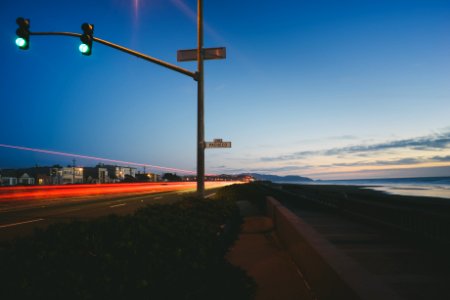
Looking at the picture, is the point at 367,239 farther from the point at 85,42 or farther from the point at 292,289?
the point at 85,42

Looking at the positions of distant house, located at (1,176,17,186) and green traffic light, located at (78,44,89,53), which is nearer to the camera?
green traffic light, located at (78,44,89,53)

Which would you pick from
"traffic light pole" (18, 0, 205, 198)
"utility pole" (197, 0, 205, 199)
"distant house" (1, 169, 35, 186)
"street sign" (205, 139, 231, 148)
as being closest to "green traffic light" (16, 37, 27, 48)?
"traffic light pole" (18, 0, 205, 198)

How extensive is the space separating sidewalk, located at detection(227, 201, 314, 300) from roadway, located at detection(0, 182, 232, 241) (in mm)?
4442

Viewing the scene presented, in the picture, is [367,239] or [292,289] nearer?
[292,289]

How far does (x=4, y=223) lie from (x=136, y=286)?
1115 centimetres

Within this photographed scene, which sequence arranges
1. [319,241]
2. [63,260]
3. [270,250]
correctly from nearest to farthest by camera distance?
[63,260], [319,241], [270,250]

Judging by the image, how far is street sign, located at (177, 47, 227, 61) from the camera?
943cm

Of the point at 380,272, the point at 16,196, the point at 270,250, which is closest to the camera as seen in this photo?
the point at 380,272

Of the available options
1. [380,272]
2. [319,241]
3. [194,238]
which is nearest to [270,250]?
[380,272]

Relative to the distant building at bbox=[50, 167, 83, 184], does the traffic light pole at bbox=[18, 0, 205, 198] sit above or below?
above

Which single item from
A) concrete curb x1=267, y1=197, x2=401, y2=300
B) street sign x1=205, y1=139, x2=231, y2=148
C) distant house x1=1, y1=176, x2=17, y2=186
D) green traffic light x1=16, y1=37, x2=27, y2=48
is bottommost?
distant house x1=1, y1=176, x2=17, y2=186

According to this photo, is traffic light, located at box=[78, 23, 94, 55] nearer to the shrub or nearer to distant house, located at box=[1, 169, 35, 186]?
the shrub

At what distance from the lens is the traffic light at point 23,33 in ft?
30.8

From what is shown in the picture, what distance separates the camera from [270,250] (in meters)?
7.97
